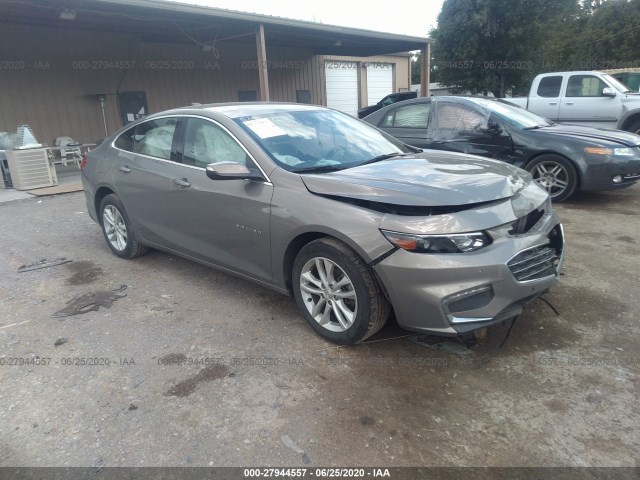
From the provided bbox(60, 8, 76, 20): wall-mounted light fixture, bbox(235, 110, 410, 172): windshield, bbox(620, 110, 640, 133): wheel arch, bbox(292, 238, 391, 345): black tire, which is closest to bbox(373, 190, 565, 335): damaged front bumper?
bbox(292, 238, 391, 345): black tire

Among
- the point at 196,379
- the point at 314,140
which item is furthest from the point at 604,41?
the point at 196,379

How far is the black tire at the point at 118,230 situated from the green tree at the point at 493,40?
20359mm

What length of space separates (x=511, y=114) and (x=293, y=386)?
5.60 m

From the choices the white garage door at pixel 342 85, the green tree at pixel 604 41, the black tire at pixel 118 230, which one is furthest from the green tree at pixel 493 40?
the black tire at pixel 118 230

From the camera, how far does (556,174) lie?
6.35m

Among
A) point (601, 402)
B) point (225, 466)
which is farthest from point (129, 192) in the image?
point (601, 402)

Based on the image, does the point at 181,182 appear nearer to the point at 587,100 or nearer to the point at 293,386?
the point at 293,386

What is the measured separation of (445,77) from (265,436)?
2420cm

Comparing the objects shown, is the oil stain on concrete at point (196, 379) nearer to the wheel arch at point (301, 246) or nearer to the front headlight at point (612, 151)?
the wheel arch at point (301, 246)

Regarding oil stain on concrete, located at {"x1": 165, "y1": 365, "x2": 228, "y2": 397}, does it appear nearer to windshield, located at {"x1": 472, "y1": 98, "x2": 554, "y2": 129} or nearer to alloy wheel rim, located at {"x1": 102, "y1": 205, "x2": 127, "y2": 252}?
alloy wheel rim, located at {"x1": 102, "y1": 205, "x2": 127, "y2": 252}

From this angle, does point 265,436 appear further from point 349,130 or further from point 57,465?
point 349,130

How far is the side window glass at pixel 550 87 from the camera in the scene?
34.4ft

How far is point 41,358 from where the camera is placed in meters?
3.11

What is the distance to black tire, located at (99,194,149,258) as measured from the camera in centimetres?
469
